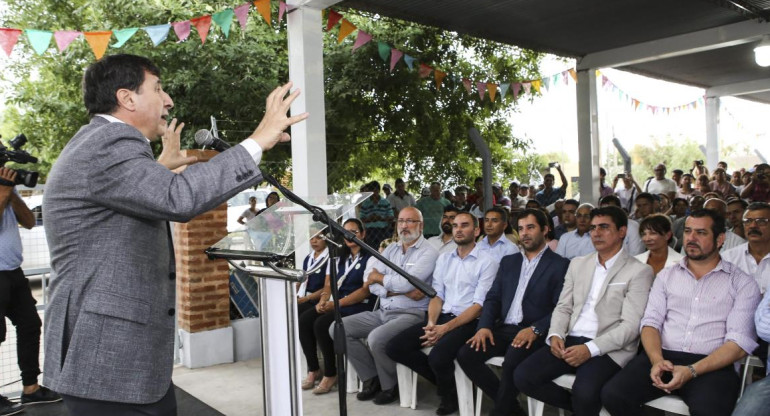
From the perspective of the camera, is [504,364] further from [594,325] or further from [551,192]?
[551,192]

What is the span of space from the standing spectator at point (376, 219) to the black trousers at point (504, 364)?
4806 millimetres

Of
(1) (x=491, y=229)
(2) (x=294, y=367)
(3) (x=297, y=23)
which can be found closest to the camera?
(2) (x=294, y=367)

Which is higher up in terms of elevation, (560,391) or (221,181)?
(221,181)

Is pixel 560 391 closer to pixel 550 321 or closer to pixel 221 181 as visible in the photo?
pixel 550 321

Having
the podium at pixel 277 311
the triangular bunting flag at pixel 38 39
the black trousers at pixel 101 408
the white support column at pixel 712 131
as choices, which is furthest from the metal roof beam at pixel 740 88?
the black trousers at pixel 101 408

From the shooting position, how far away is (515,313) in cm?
405

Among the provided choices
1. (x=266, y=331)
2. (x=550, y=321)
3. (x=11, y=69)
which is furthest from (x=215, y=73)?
(x=266, y=331)

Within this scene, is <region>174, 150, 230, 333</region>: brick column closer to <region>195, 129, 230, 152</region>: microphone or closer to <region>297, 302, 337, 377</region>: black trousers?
<region>297, 302, 337, 377</region>: black trousers

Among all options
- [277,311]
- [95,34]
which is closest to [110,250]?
[277,311]

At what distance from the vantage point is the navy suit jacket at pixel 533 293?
3.92 meters

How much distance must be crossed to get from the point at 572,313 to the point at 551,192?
6.50 metres

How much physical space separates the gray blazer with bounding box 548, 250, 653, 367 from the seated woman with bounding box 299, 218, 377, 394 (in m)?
1.62

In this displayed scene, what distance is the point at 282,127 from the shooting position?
154cm

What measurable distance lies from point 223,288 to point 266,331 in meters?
3.62
